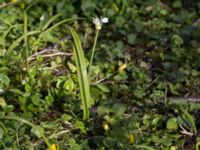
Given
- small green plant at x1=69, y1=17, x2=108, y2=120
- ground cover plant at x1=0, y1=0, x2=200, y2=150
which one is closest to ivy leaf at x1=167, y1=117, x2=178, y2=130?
ground cover plant at x1=0, y1=0, x2=200, y2=150

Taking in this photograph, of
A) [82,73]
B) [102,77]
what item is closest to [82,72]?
[82,73]

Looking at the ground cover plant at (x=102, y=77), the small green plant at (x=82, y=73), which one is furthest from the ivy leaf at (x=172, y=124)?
the small green plant at (x=82, y=73)

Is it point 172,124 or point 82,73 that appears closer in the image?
point 82,73

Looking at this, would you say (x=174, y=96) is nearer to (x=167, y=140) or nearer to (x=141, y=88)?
(x=141, y=88)

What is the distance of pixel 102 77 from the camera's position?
2.98m

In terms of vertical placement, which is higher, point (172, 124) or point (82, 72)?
point (82, 72)

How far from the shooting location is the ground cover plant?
2.52 meters

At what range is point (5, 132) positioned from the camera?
2.42 metres

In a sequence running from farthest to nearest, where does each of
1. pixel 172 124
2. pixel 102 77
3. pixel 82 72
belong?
pixel 102 77
pixel 172 124
pixel 82 72

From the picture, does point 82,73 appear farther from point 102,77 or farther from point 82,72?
point 102,77

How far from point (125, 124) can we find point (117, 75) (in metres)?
0.46

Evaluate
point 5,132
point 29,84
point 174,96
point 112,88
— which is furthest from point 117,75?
point 5,132

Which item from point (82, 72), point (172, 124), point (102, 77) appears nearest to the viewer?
point (82, 72)

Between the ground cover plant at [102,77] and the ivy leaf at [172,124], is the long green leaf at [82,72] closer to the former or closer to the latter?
the ground cover plant at [102,77]
